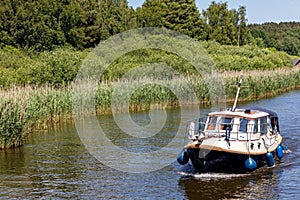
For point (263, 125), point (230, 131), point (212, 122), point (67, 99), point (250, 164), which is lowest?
point (250, 164)

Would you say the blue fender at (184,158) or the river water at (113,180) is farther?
the blue fender at (184,158)

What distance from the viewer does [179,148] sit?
888 inches

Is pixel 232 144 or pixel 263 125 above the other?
pixel 263 125

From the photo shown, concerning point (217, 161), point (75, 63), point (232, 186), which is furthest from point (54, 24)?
point (232, 186)

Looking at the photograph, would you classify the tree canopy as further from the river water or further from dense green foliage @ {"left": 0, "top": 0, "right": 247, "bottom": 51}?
the river water

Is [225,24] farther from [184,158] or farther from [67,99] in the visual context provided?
[184,158]

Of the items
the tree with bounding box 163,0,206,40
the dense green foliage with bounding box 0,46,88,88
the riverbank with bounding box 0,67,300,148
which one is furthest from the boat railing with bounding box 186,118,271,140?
the tree with bounding box 163,0,206,40

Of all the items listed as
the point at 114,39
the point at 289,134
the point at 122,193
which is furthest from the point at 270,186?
the point at 114,39

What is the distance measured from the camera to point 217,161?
57.5 feet

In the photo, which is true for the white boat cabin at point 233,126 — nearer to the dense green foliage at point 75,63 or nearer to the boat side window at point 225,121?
the boat side window at point 225,121

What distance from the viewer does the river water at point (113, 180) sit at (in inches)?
630

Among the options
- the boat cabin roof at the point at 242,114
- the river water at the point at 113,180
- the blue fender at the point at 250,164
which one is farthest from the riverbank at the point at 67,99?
the blue fender at the point at 250,164

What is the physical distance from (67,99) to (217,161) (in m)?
13.8

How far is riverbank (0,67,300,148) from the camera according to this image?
2206 centimetres
